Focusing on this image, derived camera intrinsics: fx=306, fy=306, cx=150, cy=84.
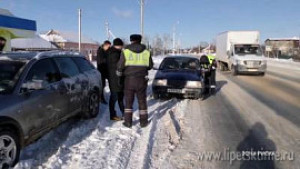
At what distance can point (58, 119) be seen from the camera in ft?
17.0

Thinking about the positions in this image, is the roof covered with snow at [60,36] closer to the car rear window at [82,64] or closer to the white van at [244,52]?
the white van at [244,52]

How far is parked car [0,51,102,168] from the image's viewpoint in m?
3.94

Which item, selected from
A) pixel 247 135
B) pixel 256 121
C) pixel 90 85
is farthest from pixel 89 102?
pixel 256 121

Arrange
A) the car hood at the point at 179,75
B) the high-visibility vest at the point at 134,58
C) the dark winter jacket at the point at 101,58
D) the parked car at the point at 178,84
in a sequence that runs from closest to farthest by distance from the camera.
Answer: the high-visibility vest at the point at 134,58 → the dark winter jacket at the point at 101,58 → the parked car at the point at 178,84 → the car hood at the point at 179,75

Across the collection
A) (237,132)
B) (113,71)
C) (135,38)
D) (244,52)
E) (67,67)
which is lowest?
(237,132)

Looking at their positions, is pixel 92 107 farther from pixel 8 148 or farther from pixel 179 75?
pixel 179 75

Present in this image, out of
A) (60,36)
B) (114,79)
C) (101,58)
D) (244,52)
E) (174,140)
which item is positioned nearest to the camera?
(174,140)

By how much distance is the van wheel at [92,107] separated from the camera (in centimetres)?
671

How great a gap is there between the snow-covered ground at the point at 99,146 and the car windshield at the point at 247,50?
15.9 metres

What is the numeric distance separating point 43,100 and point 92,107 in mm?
2316

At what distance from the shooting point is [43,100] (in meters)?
4.66

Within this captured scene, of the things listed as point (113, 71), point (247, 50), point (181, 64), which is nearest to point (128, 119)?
point (113, 71)

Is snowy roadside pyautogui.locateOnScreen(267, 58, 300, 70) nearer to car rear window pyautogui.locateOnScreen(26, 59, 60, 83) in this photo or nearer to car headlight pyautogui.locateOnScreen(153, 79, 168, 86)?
car headlight pyautogui.locateOnScreen(153, 79, 168, 86)

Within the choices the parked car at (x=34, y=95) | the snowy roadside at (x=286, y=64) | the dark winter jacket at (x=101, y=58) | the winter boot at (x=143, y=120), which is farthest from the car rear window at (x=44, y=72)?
the snowy roadside at (x=286, y=64)
